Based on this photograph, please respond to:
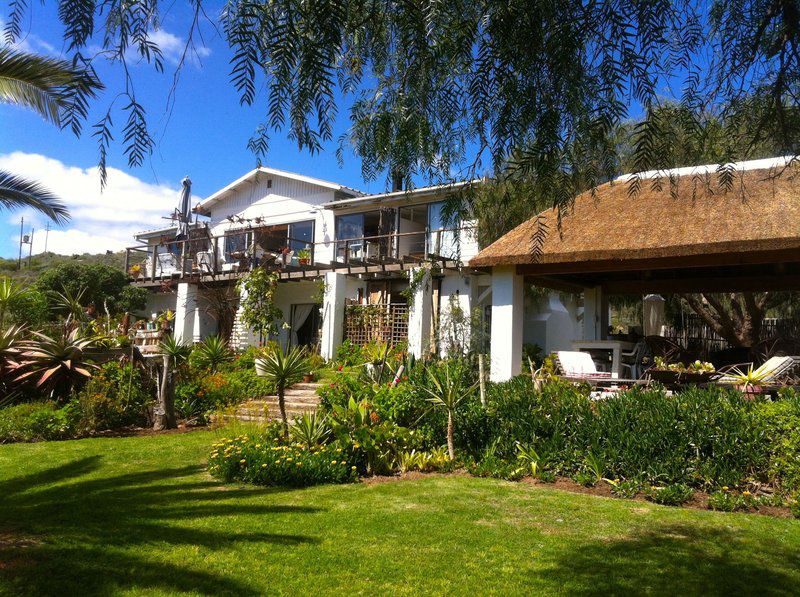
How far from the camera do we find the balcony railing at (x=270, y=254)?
21.3m

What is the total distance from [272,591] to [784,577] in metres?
4.09

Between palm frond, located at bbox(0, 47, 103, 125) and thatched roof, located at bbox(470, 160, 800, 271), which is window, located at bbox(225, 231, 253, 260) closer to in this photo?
A: thatched roof, located at bbox(470, 160, 800, 271)

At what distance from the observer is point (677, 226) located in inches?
413

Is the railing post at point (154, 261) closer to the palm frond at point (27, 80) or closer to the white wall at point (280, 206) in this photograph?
the white wall at point (280, 206)

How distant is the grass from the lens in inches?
187

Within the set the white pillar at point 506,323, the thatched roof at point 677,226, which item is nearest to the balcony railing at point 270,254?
the white pillar at point 506,323

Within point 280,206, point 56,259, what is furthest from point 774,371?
point 56,259

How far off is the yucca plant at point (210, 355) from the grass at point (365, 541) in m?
Result: 8.26

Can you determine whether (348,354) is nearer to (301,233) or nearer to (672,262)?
(301,233)

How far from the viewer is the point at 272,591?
4566mm

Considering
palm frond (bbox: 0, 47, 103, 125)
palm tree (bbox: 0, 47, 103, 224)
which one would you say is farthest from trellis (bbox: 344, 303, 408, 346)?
palm frond (bbox: 0, 47, 103, 125)

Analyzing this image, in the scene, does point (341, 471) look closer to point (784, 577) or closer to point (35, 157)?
point (784, 577)

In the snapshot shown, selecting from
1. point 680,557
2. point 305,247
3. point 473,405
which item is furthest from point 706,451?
point 305,247

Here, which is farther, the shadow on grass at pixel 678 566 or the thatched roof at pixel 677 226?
the thatched roof at pixel 677 226
